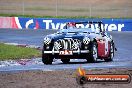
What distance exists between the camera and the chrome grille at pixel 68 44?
1523 centimetres

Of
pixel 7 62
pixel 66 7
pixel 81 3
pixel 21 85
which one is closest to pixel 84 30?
pixel 7 62

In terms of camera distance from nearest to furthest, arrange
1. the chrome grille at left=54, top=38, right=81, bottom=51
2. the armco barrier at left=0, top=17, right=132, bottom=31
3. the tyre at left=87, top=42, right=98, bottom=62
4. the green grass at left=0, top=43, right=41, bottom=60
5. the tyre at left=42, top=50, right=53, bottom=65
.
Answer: the chrome grille at left=54, top=38, right=81, bottom=51 → the tyre at left=87, top=42, right=98, bottom=62 → the tyre at left=42, top=50, right=53, bottom=65 → the green grass at left=0, top=43, right=41, bottom=60 → the armco barrier at left=0, top=17, right=132, bottom=31

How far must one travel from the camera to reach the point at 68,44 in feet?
50.1

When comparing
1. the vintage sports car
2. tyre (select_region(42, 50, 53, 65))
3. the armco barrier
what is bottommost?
tyre (select_region(42, 50, 53, 65))

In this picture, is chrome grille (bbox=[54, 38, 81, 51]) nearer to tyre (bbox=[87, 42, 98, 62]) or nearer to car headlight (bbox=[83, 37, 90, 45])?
car headlight (bbox=[83, 37, 90, 45])

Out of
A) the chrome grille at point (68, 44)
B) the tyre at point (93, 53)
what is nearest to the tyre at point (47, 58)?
the chrome grille at point (68, 44)

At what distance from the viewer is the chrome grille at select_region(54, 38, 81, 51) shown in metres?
15.2

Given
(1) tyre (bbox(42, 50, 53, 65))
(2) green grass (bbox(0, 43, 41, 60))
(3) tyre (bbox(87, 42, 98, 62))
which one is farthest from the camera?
(2) green grass (bbox(0, 43, 41, 60))

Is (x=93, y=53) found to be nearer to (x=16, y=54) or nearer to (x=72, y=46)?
(x=72, y=46)

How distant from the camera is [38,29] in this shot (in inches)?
1550

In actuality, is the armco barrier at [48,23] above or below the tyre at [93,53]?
above

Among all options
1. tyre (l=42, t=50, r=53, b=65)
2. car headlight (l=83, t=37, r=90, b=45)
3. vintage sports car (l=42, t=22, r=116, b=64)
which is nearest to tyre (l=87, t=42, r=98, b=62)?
vintage sports car (l=42, t=22, r=116, b=64)

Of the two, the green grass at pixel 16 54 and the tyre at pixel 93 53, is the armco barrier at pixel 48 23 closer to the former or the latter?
the green grass at pixel 16 54

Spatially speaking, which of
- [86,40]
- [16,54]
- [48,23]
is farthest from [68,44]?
[48,23]
